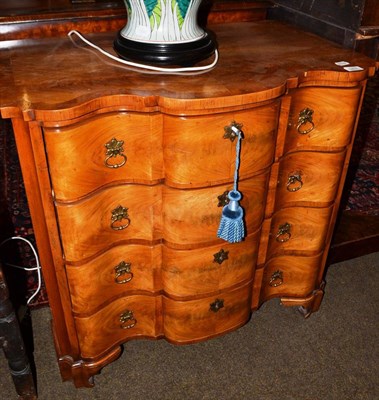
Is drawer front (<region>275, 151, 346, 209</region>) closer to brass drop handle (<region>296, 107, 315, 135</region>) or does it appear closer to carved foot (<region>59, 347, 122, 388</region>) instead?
brass drop handle (<region>296, 107, 315, 135</region>)

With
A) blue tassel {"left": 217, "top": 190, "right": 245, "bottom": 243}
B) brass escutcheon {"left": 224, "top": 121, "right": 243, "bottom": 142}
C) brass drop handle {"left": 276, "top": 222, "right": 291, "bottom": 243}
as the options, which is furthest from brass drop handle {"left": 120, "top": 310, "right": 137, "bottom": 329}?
brass escutcheon {"left": 224, "top": 121, "right": 243, "bottom": 142}

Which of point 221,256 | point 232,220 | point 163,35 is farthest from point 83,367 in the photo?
point 163,35

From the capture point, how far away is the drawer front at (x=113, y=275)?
4.30ft

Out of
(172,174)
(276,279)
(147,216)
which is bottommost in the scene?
(276,279)

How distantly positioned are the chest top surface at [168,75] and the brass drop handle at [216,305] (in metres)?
0.69

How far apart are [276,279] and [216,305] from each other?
0.30m

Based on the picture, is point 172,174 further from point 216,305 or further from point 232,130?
point 216,305

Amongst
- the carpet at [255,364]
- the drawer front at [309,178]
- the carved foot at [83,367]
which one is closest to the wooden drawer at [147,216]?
the drawer front at [309,178]

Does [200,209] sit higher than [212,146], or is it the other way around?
[212,146]

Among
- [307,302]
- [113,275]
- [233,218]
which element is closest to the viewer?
[233,218]

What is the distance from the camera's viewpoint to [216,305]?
4.95 ft

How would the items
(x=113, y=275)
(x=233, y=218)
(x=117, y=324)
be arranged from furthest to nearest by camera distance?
(x=117, y=324) < (x=113, y=275) < (x=233, y=218)

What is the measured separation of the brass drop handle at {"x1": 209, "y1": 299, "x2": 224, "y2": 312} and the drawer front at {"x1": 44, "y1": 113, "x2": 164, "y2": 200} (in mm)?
529

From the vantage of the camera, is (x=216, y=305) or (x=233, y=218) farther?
(x=216, y=305)
